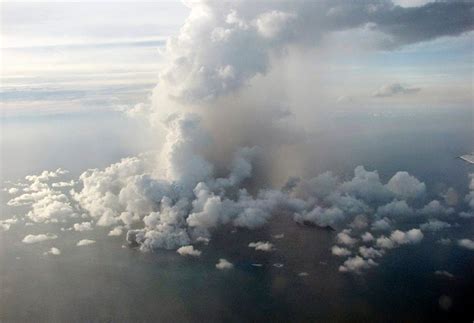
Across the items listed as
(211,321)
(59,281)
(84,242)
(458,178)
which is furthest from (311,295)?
(458,178)

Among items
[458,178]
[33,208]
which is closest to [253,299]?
[33,208]

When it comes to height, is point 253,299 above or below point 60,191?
below

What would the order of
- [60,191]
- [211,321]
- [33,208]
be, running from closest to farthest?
[211,321]
[33,208]
[60,191]

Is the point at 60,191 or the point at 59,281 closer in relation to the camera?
the point at 59,281

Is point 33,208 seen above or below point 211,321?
above

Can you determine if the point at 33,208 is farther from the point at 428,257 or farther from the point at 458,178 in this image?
the point at 458,178

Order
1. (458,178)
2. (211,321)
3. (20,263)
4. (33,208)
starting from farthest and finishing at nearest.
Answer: (458,178) < (33,208) < (20,263) < (211,321)

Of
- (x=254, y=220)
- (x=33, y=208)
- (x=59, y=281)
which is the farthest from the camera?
(x=33, y=208)

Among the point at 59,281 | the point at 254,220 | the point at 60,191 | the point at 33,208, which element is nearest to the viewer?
the point at 59,281

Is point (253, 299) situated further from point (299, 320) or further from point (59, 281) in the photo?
point (59, 281)
